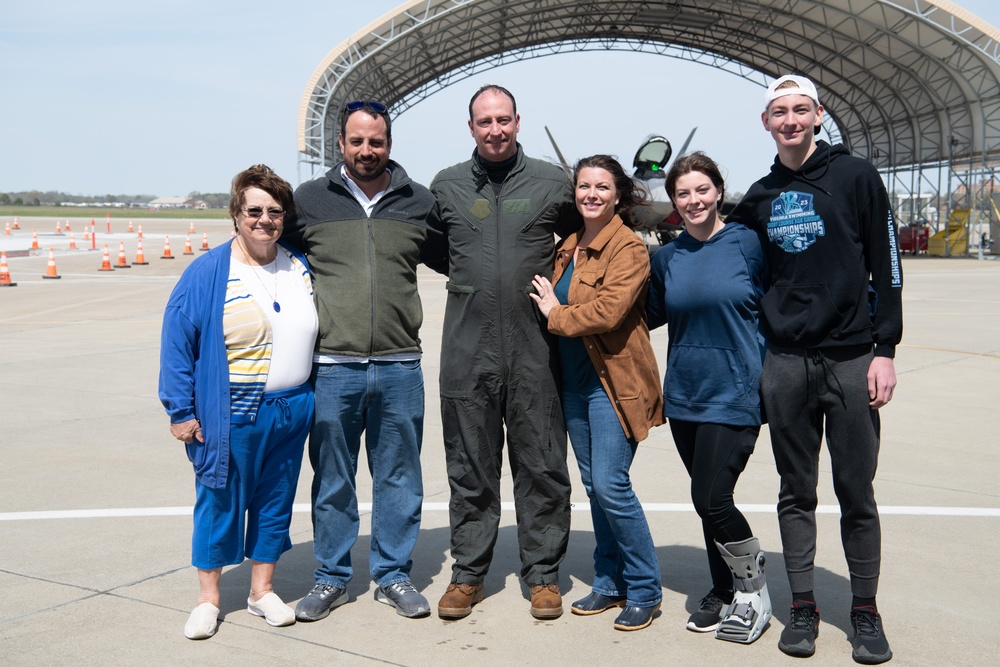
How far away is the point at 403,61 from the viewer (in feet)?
122

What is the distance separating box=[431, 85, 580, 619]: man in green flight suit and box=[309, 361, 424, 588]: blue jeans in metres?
0.19

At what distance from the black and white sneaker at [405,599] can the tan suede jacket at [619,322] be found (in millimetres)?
1151

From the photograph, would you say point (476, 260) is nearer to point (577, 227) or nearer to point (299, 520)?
point (577, 227)

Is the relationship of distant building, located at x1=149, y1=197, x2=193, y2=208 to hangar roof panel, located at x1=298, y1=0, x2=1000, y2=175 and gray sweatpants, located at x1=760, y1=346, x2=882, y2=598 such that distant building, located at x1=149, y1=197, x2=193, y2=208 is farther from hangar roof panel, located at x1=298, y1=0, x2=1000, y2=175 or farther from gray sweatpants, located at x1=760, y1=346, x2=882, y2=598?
gray sweatpants, located at x1=760, y1=346, x2=882, y2=598

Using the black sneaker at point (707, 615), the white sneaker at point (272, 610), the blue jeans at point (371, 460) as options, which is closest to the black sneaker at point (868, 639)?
the black sneaker at point (707, 615)

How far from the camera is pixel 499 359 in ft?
13.1

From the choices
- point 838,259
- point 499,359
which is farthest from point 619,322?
point 838,259

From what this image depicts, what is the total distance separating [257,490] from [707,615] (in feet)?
6.42

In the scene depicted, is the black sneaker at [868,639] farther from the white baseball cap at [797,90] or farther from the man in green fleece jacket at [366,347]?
the white baseball cap at [797,90]

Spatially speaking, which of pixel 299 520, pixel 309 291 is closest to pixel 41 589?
pixel 299 520

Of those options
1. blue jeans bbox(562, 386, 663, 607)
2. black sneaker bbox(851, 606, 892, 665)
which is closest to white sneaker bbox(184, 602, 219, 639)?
blue jeans bbox(562, 386, 663, 607)

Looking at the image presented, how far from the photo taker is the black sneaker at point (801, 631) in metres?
3.48

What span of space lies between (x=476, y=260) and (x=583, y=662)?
169cm

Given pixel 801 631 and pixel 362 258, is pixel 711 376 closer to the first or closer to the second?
pixel 801 631
